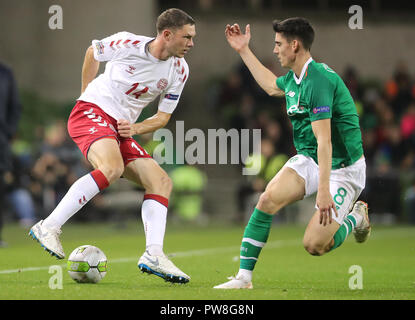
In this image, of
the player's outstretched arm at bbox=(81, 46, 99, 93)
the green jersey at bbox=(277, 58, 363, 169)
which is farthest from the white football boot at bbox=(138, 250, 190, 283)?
the player's outstretched arm at bbox=(81, 46, 99, 93)

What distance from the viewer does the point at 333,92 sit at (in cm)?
646

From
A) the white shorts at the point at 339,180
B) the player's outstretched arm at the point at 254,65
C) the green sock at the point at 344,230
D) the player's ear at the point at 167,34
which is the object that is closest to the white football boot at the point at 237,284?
the green sock at the point at 344,230

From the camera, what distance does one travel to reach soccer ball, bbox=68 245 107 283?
677cm

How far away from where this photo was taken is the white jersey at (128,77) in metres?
7.19

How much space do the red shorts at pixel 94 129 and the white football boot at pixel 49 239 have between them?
73cm

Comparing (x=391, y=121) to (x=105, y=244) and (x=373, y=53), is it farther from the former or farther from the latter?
(x=105, y=244)

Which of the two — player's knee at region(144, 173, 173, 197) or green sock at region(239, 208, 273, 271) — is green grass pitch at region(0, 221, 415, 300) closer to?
green sock at region(239, 208, 273, 271)

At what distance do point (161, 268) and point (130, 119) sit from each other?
142 centimetres

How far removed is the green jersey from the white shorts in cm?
6

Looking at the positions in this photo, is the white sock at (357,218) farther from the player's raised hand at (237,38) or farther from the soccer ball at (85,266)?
the soccer ball at (85,266)
